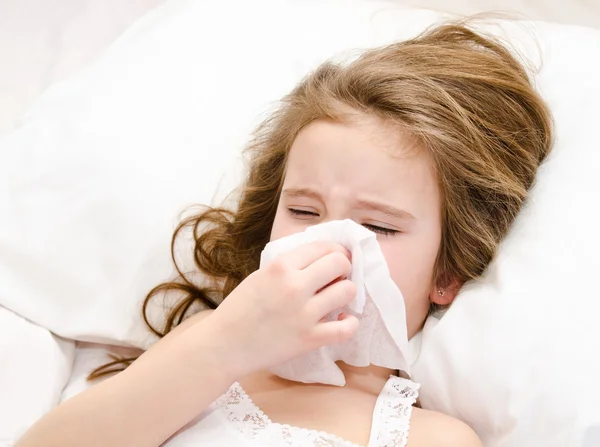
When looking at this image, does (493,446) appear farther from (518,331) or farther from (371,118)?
(371,118)

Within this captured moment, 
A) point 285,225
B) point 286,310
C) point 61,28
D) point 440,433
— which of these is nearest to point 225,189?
point 285,225

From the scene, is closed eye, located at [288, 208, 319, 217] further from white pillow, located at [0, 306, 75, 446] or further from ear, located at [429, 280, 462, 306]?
white pillow, located at [0, 306, 75, 446]

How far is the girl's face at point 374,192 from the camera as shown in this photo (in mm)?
1302

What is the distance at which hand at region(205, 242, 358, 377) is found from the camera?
117cm

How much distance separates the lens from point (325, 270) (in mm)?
1173

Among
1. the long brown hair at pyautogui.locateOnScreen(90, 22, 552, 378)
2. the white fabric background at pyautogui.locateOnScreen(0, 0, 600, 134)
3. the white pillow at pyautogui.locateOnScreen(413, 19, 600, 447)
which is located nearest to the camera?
the white pillow at pyautogui.locateOnScreen(413, 19, 600, 447)

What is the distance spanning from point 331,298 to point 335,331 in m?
0.05

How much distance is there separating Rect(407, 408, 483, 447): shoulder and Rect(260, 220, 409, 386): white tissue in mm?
93

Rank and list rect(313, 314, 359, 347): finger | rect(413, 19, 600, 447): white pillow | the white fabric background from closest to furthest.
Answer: rect(313, 314, 359, 347): finger < rect(413, 19, 600, 447): white pillow < the white fabric background

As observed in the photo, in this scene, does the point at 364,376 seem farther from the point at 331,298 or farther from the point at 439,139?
the point at 439,139

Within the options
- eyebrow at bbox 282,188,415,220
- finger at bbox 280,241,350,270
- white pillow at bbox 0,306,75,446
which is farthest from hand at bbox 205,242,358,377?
white pillow at bbox 0,306,75,446

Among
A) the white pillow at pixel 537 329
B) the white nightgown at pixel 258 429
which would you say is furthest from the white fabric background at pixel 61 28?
the white nightgown at pixel 258 429

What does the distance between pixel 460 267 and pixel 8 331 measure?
2.78 ft

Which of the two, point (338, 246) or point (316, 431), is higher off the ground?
point (338, 246)
